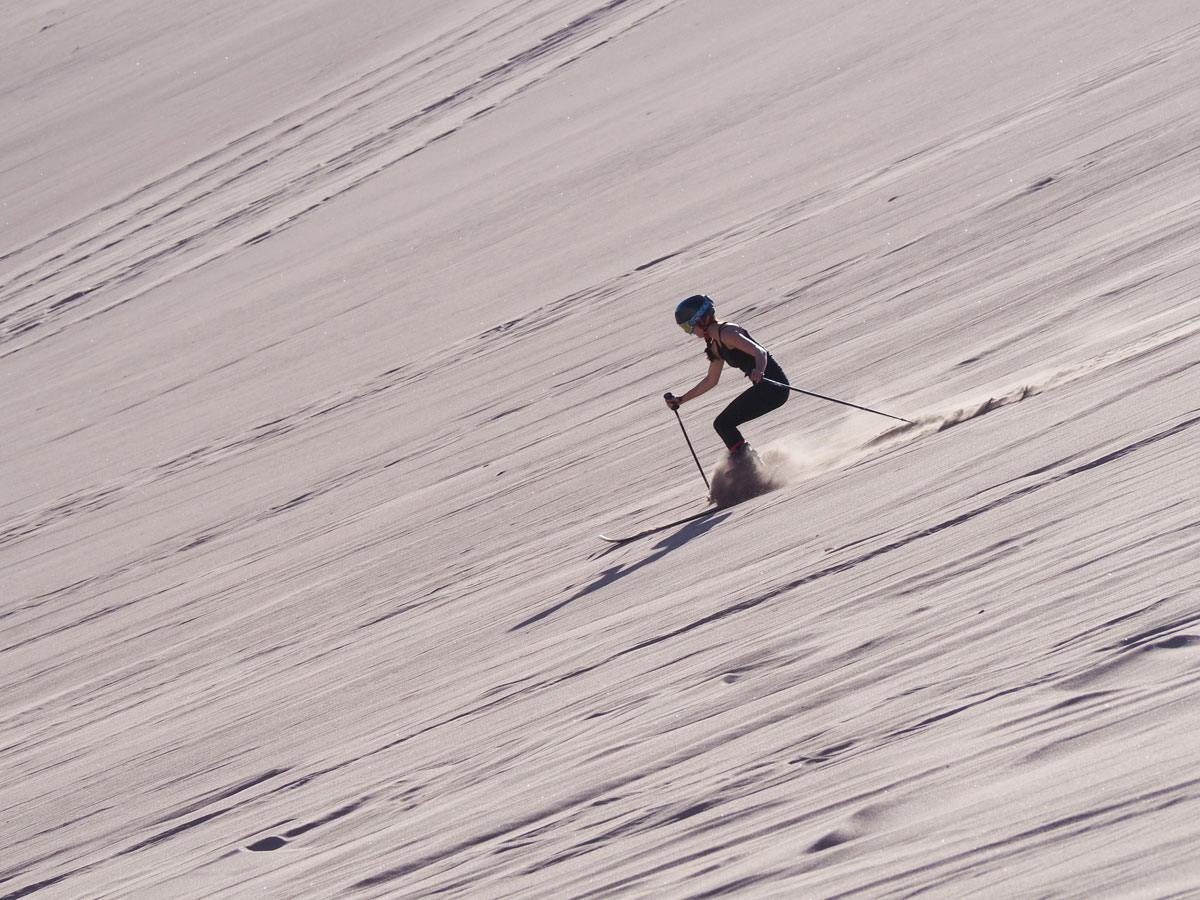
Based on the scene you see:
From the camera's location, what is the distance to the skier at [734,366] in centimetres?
780

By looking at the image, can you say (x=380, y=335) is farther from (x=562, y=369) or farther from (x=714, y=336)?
(x=714, y=336)

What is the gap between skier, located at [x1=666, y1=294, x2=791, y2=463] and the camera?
25.6 feet

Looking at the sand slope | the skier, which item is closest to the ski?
the sand slope

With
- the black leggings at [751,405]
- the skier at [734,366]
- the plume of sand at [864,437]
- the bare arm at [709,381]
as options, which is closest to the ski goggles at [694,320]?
the skier at [734,366]

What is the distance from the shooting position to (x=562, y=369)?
38.2ft

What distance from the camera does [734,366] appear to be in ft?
26.6

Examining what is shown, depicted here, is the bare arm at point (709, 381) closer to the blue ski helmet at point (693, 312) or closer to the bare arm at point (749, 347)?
the bare arm at point (749, 347)

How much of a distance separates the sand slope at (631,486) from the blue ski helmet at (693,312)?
1038 mm

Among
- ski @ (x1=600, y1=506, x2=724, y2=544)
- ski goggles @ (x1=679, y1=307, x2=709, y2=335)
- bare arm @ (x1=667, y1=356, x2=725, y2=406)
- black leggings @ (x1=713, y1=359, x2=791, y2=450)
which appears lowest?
ski @ (x1=600, y1=506, x2=724, y2=544)

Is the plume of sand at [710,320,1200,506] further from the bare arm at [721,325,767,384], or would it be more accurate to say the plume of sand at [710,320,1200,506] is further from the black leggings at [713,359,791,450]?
the bare arm at [721,325,767,384]

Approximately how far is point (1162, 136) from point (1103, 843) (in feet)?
31.3

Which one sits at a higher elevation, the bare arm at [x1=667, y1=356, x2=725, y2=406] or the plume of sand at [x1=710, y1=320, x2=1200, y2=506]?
the bare arm at [x1=667, y1=356, x2=725, y2=406]

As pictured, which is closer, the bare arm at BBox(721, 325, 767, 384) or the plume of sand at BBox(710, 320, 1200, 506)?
the plume of sand at BBox(710, 320, 1200, 506)


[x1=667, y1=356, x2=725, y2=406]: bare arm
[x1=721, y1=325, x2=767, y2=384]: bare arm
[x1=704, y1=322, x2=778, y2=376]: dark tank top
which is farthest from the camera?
[x1=667, y1=356, x2=725, y2=406]: bare arm
